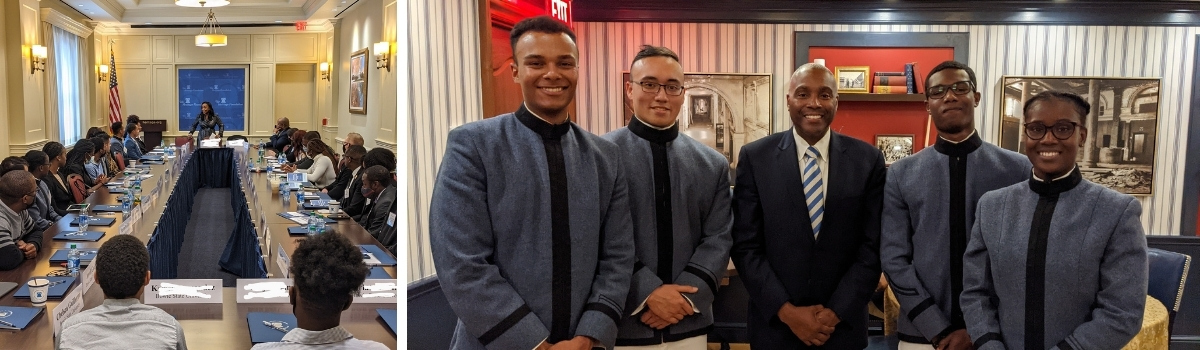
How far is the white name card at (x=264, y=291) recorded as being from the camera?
9.57 ft

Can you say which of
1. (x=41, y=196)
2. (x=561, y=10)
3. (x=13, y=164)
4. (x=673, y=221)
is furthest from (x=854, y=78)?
(x=41, y=196)

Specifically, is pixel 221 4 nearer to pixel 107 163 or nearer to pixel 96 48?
pixel 96 48

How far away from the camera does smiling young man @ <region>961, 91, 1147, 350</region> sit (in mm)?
1911

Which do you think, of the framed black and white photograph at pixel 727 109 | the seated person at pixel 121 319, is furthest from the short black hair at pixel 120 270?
the framed black and white photograph at pixel 727 109

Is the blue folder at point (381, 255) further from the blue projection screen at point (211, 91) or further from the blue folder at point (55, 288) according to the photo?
the blue folder at point (55, 288)

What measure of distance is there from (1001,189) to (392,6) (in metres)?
4.43

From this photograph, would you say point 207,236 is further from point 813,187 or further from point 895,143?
point 813,187

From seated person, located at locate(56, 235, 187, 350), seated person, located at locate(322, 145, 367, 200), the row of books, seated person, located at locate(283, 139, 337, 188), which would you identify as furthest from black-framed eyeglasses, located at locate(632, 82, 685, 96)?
seated person, located at locate(283, 139, 337, 188)

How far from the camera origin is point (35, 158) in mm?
3299

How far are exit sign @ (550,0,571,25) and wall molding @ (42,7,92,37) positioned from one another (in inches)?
73.8

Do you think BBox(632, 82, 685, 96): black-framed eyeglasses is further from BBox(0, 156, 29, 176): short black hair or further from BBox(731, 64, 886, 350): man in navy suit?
BBox(0, 156, 29, 176): short black hair

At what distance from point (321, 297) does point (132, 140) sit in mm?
2217

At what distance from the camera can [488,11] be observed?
9.94 feet

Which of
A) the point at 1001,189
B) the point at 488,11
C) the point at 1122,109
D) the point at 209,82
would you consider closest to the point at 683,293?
the point at 1001,189
